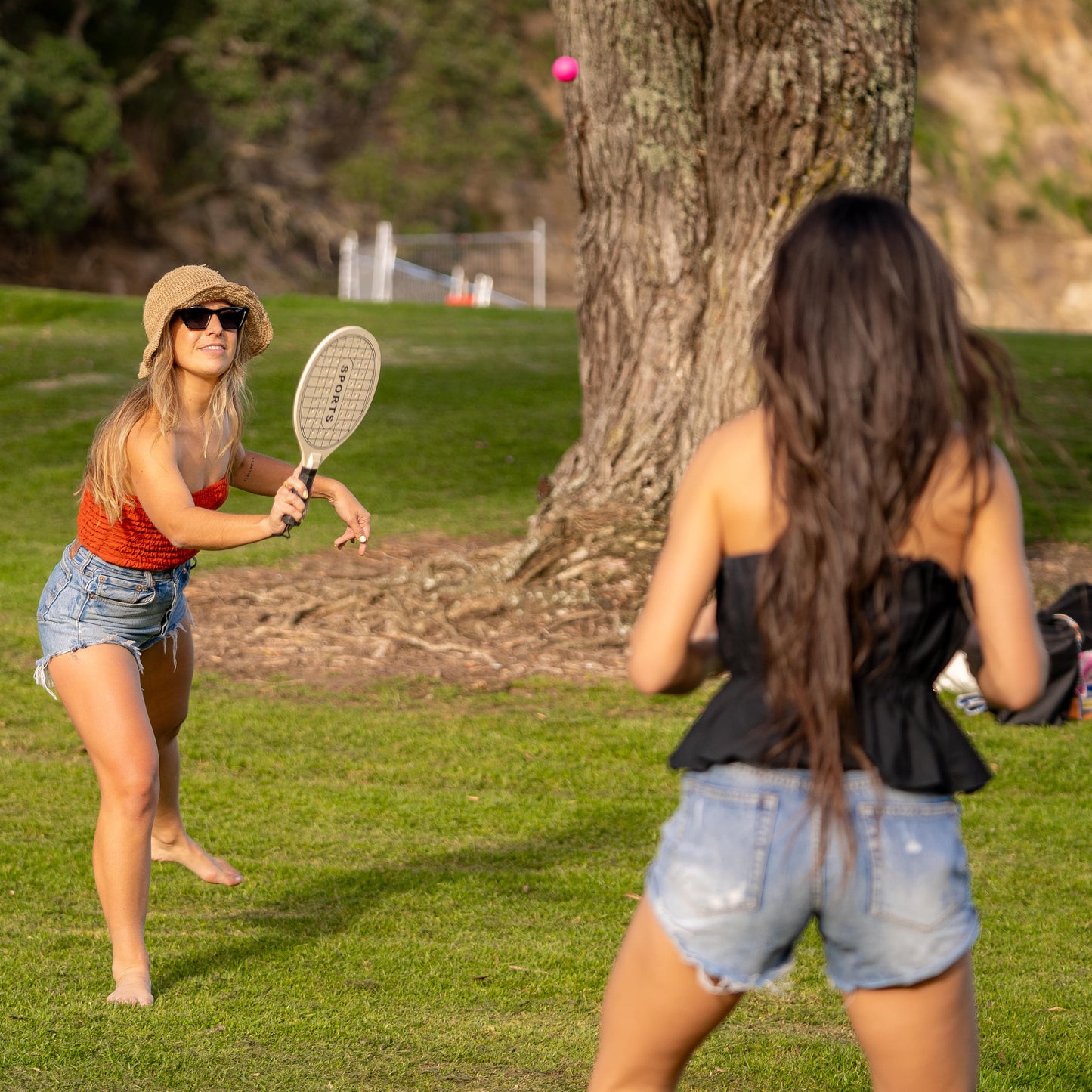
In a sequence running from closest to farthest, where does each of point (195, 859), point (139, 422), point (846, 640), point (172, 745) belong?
point (846, 640) → point (139, 422) → point (172, 745) → point (195, 859)

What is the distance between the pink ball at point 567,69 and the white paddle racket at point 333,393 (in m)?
4.78

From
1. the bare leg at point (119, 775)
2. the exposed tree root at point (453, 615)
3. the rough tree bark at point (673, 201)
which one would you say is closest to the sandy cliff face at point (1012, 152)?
the rough tree bark at point (673, 201)

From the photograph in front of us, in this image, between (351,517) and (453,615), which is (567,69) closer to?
(453,615)

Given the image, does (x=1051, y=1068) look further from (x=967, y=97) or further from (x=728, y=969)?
(x=967, y=97)

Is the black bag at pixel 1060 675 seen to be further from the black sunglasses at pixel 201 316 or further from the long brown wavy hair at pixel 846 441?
the long brown wavy hair at pixel 846 441

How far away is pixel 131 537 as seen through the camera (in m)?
3.82

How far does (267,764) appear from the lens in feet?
19.7

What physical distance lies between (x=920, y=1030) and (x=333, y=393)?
2.18 metres

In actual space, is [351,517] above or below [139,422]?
below

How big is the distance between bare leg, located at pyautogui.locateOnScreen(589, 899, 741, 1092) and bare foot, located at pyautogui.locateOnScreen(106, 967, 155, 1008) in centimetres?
193

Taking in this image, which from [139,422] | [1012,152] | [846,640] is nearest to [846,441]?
[846,640]

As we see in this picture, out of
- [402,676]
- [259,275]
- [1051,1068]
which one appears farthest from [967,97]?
[1051,1068]

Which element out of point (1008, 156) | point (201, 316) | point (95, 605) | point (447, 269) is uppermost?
point (1008, 156)

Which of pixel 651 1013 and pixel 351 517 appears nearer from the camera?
pixel 651 1013
